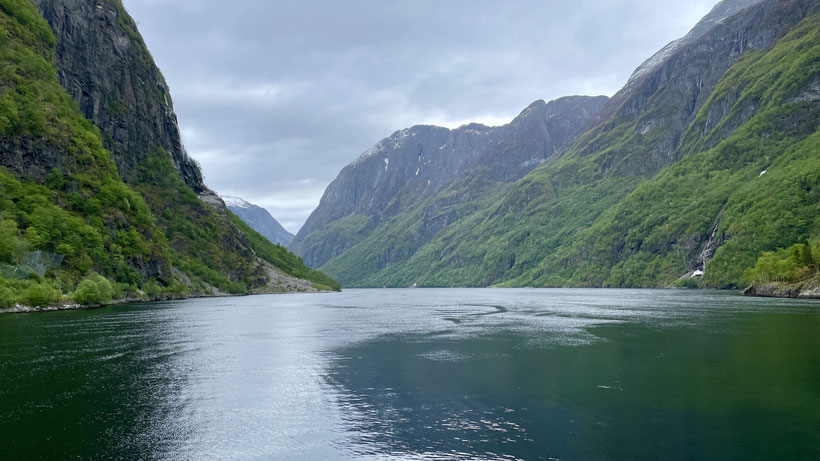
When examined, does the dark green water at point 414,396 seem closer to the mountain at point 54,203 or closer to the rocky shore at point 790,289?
the mountain at point 54,203

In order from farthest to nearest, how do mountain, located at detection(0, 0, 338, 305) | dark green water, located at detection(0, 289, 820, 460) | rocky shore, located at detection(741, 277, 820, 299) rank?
rocky shore, located at detection(741, 277, 820, 299)
mountain, located at detection(0, 0, 338, 305)
dark green water, located at detection(0, 289, 820, 460)

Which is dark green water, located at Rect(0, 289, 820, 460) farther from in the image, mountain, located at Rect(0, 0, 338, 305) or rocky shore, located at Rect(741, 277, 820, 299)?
rocky shore, located at Rect(741, 277, 820, 299)

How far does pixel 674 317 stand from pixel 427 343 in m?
53.0

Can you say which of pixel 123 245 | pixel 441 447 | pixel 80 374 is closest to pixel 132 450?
pixel 441 447

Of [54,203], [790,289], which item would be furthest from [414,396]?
[790,289]

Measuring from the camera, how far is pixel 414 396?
33.9m

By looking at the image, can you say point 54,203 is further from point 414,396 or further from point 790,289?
point 790,289

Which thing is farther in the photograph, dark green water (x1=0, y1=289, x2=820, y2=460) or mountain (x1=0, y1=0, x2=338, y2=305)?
mountain (x1=0, y1=0, x2=338, y2=305)

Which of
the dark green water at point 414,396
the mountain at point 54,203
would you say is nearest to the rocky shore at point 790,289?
the dark green water at point 414,396

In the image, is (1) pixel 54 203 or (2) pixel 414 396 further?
(1) pixel 54 203

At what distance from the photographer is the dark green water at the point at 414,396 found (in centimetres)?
2359

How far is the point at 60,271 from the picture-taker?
110438mm

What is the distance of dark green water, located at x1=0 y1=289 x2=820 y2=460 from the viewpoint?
23.6 m

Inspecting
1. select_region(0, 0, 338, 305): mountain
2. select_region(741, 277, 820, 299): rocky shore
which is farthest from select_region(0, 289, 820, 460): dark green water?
select_region(741, 277, 820, 299): rocky shore
